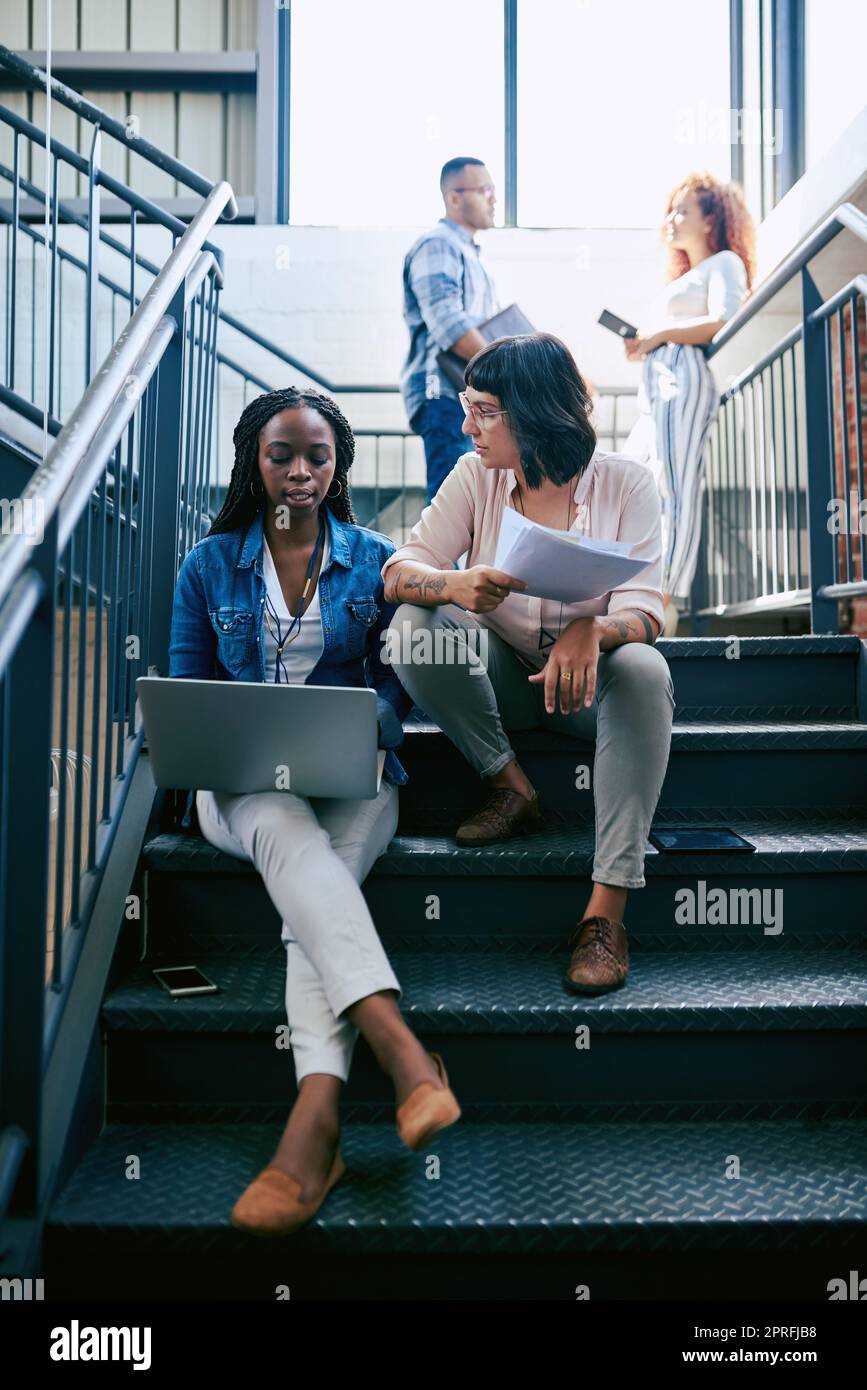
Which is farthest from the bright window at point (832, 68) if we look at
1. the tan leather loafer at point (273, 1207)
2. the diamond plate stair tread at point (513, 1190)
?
the tan leather loafer at point (273, 1207)

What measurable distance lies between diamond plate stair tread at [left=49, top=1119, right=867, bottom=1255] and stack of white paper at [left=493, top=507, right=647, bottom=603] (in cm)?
84

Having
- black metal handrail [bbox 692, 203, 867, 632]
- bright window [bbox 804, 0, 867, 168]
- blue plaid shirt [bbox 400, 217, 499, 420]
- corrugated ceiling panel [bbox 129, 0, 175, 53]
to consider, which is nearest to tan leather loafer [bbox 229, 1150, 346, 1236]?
black metal handrail [bbox 692, 203, 867, 632]

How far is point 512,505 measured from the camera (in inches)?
75.6

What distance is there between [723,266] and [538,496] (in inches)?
70.6

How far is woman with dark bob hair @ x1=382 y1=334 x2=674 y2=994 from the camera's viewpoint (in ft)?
5.26

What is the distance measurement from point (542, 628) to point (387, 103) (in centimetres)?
460

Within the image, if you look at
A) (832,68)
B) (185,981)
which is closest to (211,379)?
(185,981)

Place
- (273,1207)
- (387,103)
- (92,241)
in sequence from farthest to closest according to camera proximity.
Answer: (387,103) < (92,241) < (273,1207)

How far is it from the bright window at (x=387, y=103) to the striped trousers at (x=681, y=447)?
8.43 feet

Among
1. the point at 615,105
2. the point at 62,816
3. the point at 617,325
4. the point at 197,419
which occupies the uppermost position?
the point at 615,105

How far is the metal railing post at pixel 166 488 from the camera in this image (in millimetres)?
1904

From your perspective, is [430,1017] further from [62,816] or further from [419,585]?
[419,585]

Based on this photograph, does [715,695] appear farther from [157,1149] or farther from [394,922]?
[157,1149]

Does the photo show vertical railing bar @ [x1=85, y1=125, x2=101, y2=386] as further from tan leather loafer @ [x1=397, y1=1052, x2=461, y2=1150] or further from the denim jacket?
tan leather loafer @ [x1=397, y1=1052, x2=461, y2=1150]
